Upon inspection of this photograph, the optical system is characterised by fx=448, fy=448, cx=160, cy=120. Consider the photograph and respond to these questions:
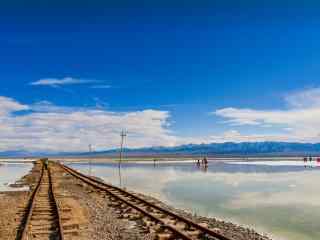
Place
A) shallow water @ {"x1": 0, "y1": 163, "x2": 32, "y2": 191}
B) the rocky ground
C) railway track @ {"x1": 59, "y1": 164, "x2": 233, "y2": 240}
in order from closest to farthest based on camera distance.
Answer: railway track @ {"x1": 59, "y1": 164, "x2": 233, "y2": 240}
the rocky ground
shallow water @ {"x1": 0, "y1": 163, "x2": 32, "y2": 191}

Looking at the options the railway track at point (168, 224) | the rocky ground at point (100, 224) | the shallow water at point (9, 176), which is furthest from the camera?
the shallow water at point (9, 176)

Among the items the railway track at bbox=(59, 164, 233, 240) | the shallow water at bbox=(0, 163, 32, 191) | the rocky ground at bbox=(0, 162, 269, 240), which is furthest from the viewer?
the shallow water at bbox=(0, 163, 32, 191)

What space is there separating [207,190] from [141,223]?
560 inches

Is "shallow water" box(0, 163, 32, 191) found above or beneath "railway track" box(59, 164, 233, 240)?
above

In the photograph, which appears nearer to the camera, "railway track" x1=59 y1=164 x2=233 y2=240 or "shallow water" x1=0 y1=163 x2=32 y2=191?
"railway track" x1=59 y1=164 x2=233 y2=240

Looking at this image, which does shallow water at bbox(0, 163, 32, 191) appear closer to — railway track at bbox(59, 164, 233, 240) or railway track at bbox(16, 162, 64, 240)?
railway track at bbox(16, 162, 64, 240)

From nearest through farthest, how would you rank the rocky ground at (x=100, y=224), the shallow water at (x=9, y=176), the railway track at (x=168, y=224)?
the railway track at (x=168, y=224) < the rocky ground at (x=100, y=224) < the shallow water at (x=9, y=176)

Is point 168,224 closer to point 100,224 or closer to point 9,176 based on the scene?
point 100,224

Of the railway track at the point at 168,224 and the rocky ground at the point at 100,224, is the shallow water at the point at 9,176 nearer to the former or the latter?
the rocky ground at the point at 100,224

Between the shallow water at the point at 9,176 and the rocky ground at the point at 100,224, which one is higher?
the shallow water at the point at 9,176

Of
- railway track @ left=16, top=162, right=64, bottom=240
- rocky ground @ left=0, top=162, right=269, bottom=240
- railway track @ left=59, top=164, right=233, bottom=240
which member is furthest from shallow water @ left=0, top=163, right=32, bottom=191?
railway track @ left=59, top=164, right=233, bottom=240

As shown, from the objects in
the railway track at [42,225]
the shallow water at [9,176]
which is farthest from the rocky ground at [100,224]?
the shallow water at [9,176]

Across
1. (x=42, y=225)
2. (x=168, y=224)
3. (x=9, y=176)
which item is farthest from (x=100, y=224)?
(x=9, y=176)

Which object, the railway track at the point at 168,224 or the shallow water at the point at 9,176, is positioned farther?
the shallow water at the point at 9,176
